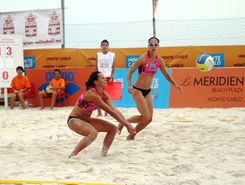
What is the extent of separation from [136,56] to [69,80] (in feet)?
6.55

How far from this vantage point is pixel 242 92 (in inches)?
360

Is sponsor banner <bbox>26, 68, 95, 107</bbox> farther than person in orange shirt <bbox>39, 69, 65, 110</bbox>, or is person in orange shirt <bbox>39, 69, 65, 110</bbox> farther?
sponsor banner <bbox>26, 68, 95, 107</bbox>

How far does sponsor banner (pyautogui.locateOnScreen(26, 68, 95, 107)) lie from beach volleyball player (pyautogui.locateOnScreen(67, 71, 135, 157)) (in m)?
5.57

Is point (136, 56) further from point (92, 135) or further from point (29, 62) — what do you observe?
point (92, 135)

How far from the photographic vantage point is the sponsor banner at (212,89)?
9172 mm

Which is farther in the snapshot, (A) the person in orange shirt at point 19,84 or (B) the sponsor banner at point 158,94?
(A) the person in orange shirt at point 19,84

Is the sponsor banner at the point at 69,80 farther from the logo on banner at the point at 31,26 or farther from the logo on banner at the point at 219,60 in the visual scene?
the logo on banner at the point at 219,60

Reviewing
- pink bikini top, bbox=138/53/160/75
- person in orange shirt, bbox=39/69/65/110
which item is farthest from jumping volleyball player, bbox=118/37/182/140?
person in orange shirt, bbox=39/69/65/110

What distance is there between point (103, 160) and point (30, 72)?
673 cm

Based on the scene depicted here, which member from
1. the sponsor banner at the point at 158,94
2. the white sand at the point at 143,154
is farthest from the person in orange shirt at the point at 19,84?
the white sand at the point at 143,154

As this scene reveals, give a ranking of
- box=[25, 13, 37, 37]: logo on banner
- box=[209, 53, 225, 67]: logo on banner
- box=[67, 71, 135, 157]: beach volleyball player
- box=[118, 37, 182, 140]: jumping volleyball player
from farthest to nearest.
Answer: box=[25, 13, 37, 37]: logo on banner, box=[209, 53, 225, 67]: logo on banner, box=[118, 37, 182, 140]: jumping volleyball player, box=[67, 71, 135, 157]: beach volleyball player

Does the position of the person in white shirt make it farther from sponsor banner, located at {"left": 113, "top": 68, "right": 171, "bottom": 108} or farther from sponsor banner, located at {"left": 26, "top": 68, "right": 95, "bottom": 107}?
sponsor banner, located at {"left": 26, "top": 68, "right": 95, "bottom": 107}

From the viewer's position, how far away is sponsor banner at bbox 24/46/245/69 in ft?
34.8

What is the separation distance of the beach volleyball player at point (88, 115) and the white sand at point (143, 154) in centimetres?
26
